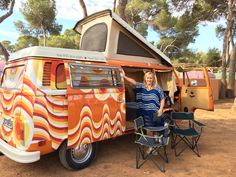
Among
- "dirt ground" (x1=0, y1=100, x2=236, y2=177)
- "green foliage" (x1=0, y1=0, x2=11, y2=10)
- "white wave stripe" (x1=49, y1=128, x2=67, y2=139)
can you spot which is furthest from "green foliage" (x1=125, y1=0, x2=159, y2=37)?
"white wave stripe" (x1=49, y1=128, x2=67, y2=139)

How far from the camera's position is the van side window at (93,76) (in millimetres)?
4168

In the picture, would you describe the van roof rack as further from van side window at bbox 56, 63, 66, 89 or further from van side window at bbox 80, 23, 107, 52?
van side window at bbox 80, 23, 107, 52

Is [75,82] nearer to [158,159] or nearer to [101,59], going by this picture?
[101,59]

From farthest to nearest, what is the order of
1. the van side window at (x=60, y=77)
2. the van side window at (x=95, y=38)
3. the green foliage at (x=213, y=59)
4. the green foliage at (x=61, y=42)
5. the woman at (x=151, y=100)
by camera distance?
the green foliage at (x=213, y=59), the green foliage at (x=61, y=42), the van side window at (x=95, y=38), the woman at (x=151, y=100), the van side window at (x=60, y=77)

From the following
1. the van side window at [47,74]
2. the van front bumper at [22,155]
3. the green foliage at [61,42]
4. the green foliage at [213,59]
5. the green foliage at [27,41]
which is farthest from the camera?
the green foliage at [213,59]

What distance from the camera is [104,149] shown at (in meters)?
5.61

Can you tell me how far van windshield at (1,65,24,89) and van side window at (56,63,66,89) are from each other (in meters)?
0.59

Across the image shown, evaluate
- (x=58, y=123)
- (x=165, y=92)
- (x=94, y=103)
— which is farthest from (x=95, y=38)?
(x=58, y=123)

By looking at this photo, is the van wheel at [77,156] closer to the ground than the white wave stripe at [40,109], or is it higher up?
closer to the ground

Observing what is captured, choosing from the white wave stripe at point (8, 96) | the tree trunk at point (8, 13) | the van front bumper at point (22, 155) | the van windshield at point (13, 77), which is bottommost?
the van front bumper at point (22, 155)

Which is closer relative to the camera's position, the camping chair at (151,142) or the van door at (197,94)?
the camping chair at (151,142)

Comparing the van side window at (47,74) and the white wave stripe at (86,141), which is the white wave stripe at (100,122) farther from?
the van side window at (47,74)

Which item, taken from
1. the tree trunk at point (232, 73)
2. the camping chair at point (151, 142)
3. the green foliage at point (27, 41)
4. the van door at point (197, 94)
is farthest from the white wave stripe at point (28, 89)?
the green foliage at point (27, 41)

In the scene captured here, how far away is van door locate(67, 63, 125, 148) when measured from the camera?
4.06m
